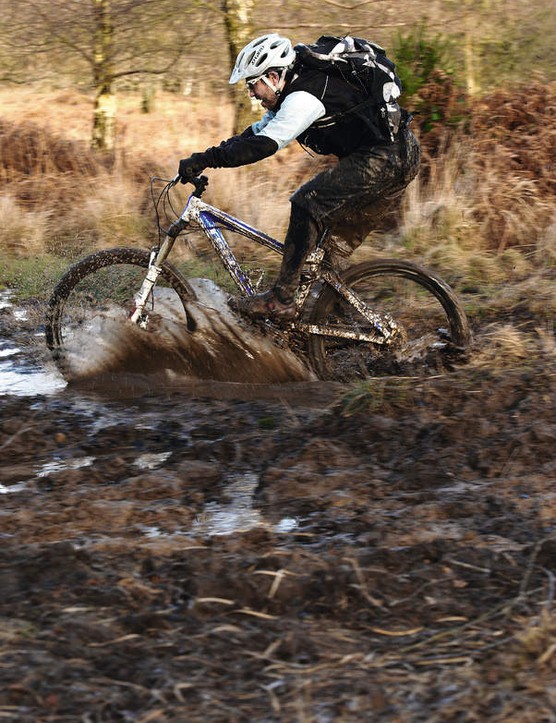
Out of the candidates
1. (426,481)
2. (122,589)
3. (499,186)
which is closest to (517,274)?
(499,186)

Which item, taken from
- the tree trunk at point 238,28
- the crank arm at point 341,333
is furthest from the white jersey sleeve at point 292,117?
the tree trunk at point 238,28

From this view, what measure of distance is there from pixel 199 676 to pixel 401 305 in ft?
13.2

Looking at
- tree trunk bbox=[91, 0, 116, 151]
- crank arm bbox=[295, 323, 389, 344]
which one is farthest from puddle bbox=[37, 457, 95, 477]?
tree trunk bbox=[91, 0, 116, 151]

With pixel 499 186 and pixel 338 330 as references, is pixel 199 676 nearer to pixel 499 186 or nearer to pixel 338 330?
pixel 338 330

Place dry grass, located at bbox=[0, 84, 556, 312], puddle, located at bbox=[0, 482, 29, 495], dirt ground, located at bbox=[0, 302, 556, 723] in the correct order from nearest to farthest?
dirt ground, located at bbox=[0, 302, 556, 723] < puddle, located at bbox=[0, 482, 29, 495] < dry grass, located at bbox=[0, 84, 556, 312]

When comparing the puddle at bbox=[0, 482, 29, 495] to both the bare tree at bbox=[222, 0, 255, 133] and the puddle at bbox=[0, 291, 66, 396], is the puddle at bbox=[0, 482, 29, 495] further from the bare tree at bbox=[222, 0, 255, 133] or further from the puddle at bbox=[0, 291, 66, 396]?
the bare tree at bbox=[222, 0, 255, 133]

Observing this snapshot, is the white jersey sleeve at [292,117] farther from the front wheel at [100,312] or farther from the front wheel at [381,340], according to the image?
the front wheel at [100,312]

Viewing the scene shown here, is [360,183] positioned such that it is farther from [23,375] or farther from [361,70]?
[23,375]

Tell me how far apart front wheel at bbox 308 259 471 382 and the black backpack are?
0.84 m

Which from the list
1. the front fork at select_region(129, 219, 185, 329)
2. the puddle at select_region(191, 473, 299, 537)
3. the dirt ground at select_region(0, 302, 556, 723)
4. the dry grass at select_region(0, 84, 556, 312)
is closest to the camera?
the dirt ground at select_region(0, 302, 556, 723)

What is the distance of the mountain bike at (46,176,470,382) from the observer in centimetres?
551

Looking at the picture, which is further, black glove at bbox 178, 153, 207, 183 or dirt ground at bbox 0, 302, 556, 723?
black glove at bbox 178, 153, 207, 183

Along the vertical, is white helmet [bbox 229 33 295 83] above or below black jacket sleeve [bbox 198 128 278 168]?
above

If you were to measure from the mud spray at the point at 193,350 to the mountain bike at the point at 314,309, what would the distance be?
1.5 inches
